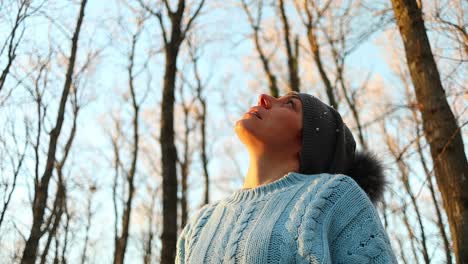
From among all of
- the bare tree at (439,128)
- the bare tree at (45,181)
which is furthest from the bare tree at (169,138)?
the bare tree at (439,128)

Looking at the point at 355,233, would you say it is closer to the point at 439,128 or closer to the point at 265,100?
the point at 265,100

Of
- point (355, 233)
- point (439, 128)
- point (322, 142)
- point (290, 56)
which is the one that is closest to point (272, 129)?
point (322, 142)

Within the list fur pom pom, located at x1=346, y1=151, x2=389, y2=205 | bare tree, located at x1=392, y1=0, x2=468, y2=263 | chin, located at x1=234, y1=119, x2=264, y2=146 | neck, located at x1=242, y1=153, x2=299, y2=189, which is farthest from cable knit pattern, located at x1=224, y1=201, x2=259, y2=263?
bare tree, located at x1=392, y1=0, x2=468, y2=263

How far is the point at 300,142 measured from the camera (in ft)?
7.85

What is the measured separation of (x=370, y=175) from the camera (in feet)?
8.10

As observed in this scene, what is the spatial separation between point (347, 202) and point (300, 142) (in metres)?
0.49

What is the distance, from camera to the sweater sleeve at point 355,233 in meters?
1.83

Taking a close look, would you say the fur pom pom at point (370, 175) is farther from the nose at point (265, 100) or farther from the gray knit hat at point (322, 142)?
the nose at point (265, 100)

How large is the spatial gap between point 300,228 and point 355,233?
215 mm

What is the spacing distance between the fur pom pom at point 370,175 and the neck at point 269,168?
14.2 inches

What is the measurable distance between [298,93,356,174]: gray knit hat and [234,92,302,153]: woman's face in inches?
2.0

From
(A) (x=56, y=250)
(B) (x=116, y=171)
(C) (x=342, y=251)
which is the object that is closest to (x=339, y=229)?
(C) (x=342, y=251)

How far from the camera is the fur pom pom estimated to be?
8.07 feet

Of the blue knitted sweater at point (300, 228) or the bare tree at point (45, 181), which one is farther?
the bare tree at point (45, 181)
